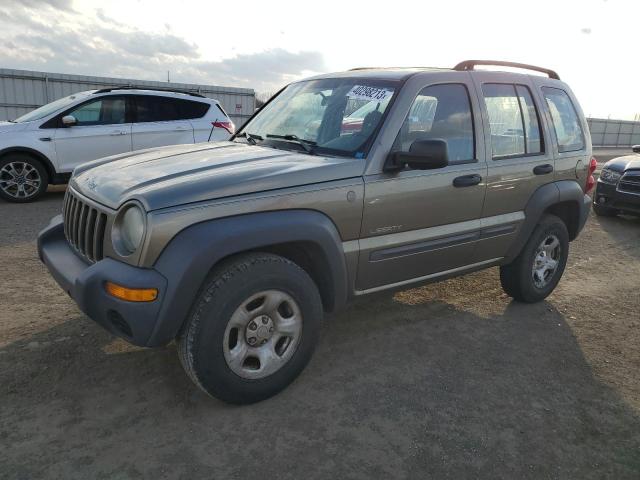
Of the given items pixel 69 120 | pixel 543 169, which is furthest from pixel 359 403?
pixel 69 120

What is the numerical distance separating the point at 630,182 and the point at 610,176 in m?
0.38

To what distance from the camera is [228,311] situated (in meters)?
A: 2.60

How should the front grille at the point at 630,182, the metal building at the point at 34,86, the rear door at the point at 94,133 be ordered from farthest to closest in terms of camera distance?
the metal building at the point at 34,86 → the front grille at the point at 630,182 → the rear door at the point at 94,133

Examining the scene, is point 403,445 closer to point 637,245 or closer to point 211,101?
point 637,245

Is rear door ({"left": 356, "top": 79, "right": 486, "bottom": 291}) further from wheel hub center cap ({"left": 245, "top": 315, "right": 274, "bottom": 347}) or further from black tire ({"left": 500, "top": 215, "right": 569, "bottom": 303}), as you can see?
black tire ({"left": 500, "top": 215, "right": 569, "bottom": 303})

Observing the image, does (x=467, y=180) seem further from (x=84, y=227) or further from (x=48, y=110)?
(x=48, y=110)

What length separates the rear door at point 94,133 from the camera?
800cm

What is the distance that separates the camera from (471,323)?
4.16 meters

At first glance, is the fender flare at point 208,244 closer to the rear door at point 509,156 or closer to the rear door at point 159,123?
the rear door at point 509,156

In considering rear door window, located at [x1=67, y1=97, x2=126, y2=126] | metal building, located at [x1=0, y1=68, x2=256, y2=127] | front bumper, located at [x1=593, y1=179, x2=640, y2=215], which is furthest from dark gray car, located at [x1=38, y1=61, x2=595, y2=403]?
metal building, located at [x1=0, y1=68, x2=256, y2=127]

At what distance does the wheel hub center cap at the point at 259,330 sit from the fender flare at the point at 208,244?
375 millimetres

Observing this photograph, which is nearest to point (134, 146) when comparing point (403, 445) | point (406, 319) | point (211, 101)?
point (211, 101)

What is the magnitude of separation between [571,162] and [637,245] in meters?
3.62

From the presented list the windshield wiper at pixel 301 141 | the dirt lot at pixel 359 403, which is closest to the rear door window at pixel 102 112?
the dirt lot at pixel 359 403
